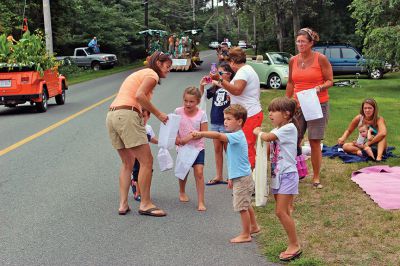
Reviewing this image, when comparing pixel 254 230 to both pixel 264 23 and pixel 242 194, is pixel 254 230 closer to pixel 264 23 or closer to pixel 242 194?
pixel 242 194

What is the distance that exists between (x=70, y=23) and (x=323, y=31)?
60.1ft

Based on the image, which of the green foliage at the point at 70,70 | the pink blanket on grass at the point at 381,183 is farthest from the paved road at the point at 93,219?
the green foliage at the point at 70,70

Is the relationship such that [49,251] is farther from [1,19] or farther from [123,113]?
[1,19]

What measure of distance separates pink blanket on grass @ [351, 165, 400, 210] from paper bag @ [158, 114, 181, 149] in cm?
239

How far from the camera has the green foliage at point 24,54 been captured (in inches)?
597

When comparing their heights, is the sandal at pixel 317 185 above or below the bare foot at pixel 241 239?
above

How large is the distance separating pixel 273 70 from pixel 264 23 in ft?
116

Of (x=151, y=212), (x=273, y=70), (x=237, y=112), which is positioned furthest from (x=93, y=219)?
(x=273, y=70)

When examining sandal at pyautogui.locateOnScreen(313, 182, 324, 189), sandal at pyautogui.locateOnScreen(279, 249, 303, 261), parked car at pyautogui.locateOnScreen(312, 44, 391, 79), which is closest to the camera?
sandal at pyautogui.locateOnScreen(279, 249, 303, 261)

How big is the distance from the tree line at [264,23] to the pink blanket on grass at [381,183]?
14.1 m

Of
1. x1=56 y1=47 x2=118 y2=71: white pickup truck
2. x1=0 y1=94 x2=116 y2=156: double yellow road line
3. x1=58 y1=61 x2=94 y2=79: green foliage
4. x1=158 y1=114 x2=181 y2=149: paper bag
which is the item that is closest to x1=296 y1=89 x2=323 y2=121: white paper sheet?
x1=158 y1=114 x2=181 y2=149: paper bag

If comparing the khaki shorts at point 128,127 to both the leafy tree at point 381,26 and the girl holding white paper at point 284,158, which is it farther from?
the leafy tree at point 381,26

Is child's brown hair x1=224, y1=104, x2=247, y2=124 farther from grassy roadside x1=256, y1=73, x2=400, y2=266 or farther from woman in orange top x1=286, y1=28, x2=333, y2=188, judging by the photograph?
woman in orange top x1=286, y1=28, x2=333, y2=188

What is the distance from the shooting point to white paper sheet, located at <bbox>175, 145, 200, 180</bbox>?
6.34m
